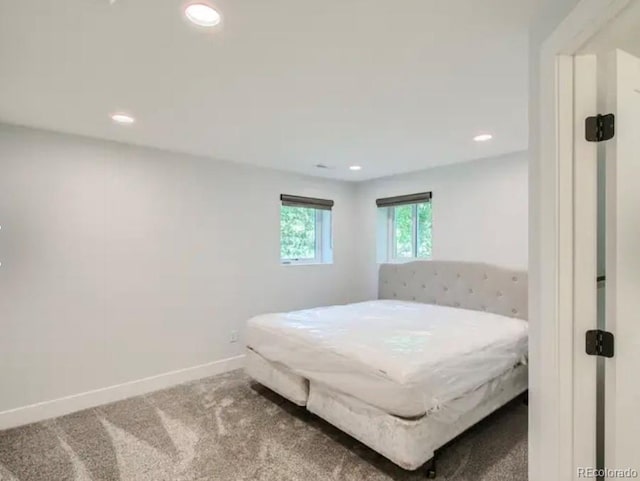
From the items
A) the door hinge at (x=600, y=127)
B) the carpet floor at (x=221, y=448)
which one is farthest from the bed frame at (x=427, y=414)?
the door hinge at (x=600, y=127)

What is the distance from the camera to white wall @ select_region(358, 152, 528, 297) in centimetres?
337

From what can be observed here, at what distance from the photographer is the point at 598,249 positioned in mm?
1246

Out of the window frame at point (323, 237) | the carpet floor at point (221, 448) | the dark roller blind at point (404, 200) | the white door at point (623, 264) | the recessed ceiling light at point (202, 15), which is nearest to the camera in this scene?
the white door at point (623, 264)

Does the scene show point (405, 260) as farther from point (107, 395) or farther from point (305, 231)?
point (107, 395)

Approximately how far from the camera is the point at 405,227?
14.9ft

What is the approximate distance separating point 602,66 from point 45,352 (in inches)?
147

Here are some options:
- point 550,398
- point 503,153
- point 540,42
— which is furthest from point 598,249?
point 503,153

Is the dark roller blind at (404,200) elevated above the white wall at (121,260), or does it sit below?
above

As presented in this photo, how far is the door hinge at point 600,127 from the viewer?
1146 mm

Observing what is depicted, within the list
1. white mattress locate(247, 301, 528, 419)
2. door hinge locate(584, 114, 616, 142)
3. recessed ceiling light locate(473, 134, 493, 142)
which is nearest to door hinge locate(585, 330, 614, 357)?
door hinge locate(584, 114, 616, 142)

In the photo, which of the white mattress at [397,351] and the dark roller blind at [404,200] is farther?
the dark roller blind at [404,200]

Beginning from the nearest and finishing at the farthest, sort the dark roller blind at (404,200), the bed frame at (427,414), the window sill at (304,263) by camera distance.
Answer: the bed frame at (427,414), the dark roller blind at (404,200), the window sill at (304,263)

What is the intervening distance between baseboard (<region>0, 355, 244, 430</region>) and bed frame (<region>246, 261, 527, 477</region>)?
2.23 ft

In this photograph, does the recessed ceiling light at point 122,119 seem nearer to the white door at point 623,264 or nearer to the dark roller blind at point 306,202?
the dark roller blind at point 306,202
